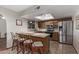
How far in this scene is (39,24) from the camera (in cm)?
159

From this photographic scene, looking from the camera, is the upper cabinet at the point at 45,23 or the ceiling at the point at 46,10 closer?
the ceiling at the point at 46,10

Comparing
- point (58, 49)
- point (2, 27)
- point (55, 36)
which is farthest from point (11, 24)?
point (58, 49)

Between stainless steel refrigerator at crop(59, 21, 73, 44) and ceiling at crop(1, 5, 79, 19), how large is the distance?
7.7 inches

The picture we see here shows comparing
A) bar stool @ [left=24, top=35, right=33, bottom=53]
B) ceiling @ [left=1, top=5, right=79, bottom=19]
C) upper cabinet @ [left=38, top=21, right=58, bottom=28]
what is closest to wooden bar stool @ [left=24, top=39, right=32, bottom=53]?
bar stool @ [left=24, top=35, right=33, bottom=53]

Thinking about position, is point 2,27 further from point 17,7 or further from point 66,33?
point 66,33

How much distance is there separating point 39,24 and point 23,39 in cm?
42

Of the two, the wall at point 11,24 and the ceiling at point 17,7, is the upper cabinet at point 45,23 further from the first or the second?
the ceiling at point 17,7

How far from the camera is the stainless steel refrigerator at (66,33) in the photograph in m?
1.53

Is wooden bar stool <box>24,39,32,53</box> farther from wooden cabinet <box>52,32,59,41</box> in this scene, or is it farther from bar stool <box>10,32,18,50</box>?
wooden cabinet <box>52,32,59,41</box>

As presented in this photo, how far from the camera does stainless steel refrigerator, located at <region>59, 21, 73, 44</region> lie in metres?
1.53

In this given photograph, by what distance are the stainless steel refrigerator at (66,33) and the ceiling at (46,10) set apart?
0.20m

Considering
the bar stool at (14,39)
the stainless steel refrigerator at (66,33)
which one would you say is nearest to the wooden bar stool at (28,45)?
the bar stool at (14,39)
